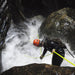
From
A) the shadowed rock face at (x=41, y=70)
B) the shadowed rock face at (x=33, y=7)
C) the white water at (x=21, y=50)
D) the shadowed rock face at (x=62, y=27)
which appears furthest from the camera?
the shadowed rock face at (x=33, y=7)

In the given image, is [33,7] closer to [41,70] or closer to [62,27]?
[62,27]

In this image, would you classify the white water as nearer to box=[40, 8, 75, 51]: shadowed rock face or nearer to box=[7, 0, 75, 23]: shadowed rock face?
box=[40, 8, 75, 51]: shadowed rock face

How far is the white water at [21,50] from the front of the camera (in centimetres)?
532

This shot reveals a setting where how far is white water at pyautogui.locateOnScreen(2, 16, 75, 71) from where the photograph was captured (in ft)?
17.5

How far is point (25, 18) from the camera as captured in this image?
9070 millimetres

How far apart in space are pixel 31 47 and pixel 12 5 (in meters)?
3.56

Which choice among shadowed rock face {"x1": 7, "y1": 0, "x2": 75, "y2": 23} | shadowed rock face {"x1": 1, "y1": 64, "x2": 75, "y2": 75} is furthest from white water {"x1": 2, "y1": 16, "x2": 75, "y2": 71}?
shadowed rock face {"x1": 1, "y1": 64, "x2": 75, "y2": 75}

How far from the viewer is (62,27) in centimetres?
566

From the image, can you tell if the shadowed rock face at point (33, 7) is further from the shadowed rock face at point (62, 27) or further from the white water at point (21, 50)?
the shadowed rock face at point (62, 27)

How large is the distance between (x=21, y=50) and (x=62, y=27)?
2565 mm

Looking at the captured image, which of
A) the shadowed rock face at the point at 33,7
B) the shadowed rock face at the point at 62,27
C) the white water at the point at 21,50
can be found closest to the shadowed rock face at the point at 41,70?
the white water at the point at 21,50

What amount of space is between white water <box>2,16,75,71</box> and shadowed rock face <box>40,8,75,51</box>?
0.85 meters

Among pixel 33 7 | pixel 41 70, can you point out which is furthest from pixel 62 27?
pixel 33 7

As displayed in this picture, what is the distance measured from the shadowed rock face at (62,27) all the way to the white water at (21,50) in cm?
85
